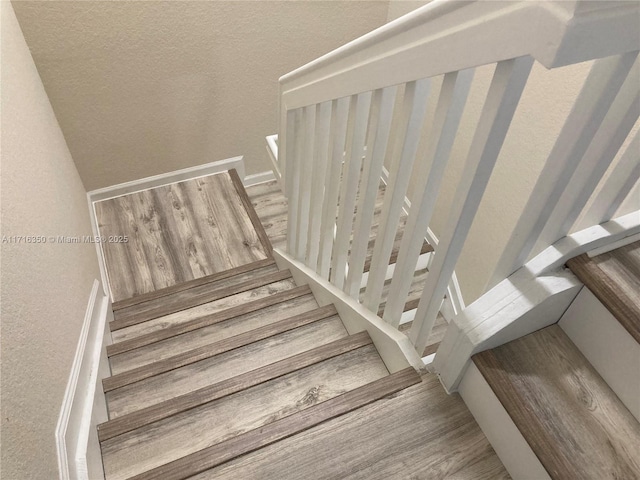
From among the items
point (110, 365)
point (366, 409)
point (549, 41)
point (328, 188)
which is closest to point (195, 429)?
point (366, 409)

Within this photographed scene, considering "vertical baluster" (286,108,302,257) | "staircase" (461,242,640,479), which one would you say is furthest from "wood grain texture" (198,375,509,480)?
"vertical baluster" (286,108,302,257)

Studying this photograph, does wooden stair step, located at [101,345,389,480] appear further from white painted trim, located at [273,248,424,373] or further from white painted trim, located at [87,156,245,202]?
white painted trim, located at [87,156,245,202]

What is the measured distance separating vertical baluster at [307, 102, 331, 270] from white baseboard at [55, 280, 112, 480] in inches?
37.9

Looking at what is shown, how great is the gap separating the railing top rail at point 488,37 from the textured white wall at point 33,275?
1.02 metres

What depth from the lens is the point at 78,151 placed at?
2.77 meters

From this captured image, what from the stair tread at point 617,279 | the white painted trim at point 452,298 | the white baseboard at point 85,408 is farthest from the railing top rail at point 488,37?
the white painted trim at point 452,298

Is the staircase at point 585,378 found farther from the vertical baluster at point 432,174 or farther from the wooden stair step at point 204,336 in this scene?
the wooden stair step at point 204,336

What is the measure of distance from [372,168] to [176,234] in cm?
209

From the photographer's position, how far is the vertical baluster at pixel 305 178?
1655mm

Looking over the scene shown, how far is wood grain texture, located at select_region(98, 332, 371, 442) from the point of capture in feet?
4.68

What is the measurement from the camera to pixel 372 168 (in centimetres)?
122

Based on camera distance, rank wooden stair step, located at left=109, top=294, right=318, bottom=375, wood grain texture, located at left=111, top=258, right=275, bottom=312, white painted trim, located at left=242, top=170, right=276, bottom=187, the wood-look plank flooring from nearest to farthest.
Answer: wooden stair step, located at left=109, top=294, right=318, bottom=375 < wood grain texture, located at left=111, top=258, right=275, bottom=312 < the wood-look plank flooring < white painted trim, located at left=242, top=170, right=276, bottom=187

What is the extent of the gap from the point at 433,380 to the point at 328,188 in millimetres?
730

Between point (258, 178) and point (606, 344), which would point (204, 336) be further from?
point (258, 178)
